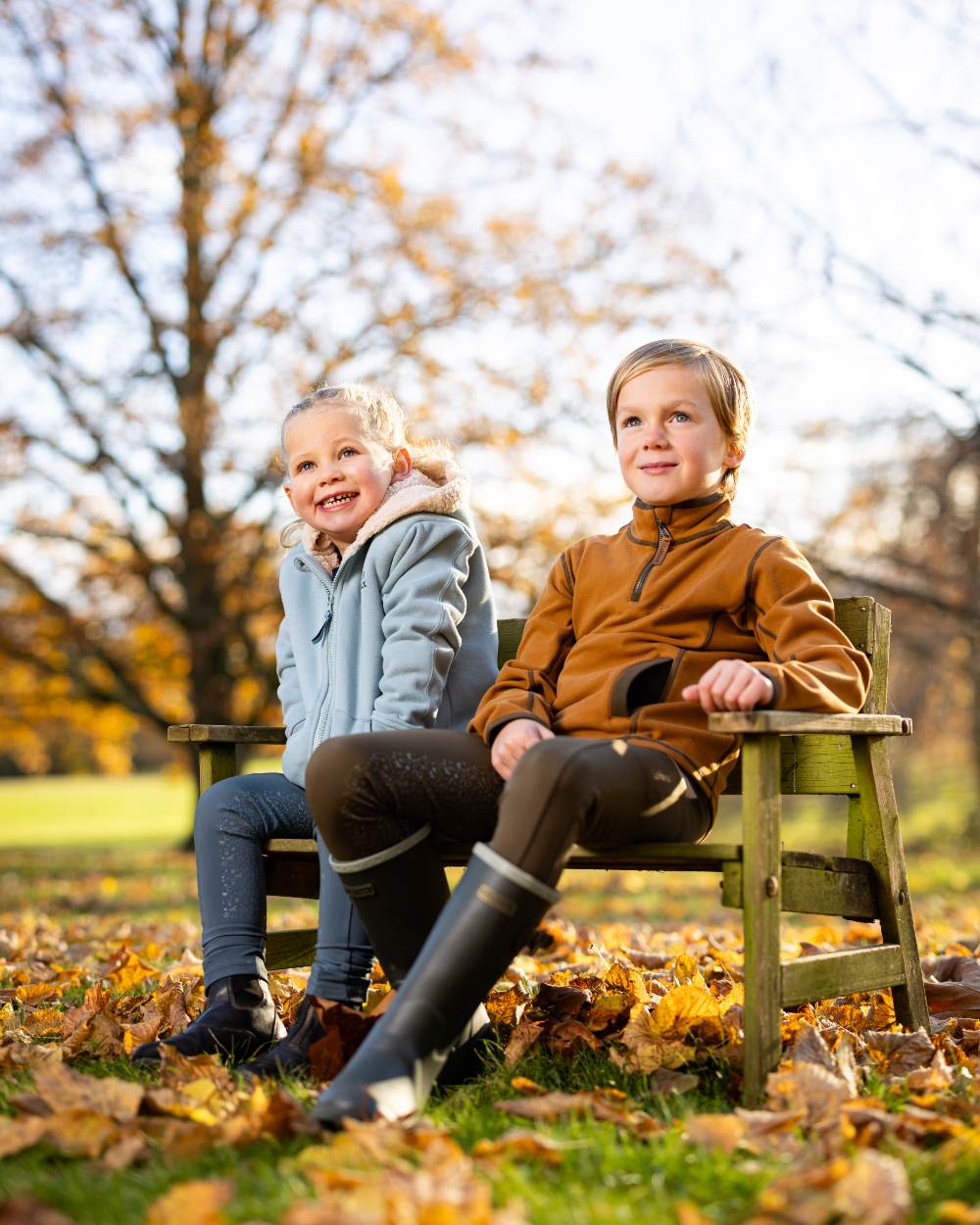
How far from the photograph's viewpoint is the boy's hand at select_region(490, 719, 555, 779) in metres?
2.72

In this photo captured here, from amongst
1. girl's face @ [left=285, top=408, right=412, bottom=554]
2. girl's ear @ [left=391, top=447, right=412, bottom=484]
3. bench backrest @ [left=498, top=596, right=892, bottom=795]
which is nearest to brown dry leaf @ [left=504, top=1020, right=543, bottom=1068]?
bench backrest @ [left=498, top=596, right=892, bottom=795]

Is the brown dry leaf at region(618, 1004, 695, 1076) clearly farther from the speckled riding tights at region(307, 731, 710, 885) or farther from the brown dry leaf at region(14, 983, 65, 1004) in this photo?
the brown dry leaf at region(14, 983, 65, 1004)

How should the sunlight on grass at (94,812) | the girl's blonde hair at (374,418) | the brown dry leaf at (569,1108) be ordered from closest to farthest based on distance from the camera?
the brown dry leaf at (569,1108), the girl's blonde hair at (374,418), the sunlight on grass at (94,812)

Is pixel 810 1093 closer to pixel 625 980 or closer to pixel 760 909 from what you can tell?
pixel 760 909

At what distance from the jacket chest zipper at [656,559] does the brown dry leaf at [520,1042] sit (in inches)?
37.9

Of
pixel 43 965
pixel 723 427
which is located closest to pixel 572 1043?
pixel 723 427

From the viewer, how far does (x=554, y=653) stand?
3.12 m

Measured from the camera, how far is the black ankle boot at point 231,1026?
2.79m

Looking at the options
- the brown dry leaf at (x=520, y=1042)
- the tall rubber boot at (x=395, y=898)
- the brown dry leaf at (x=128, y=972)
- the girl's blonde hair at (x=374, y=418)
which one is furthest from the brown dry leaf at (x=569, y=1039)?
the brown dry leaf at (x=128, y=972)

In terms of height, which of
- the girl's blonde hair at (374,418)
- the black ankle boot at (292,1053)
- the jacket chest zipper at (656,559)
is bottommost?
the black ankle boot at (292,1053)

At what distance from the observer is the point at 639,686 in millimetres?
2852

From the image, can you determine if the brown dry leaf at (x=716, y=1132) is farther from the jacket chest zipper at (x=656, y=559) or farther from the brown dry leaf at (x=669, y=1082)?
the jacket chest zipper at (x=656, y=559)

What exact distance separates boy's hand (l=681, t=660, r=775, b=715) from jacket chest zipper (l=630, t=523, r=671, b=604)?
1.29ft

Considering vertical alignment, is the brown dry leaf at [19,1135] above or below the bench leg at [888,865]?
below
